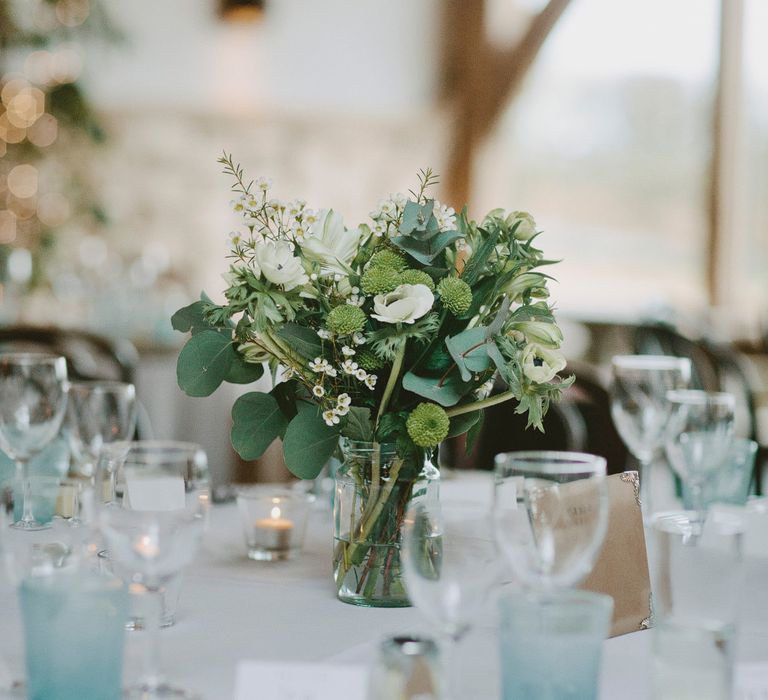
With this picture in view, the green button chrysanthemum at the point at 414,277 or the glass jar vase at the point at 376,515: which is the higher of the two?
the green button chrysanthemum at the point at 414,277

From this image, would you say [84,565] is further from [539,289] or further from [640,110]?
[640,110]

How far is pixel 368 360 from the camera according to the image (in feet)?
3.36

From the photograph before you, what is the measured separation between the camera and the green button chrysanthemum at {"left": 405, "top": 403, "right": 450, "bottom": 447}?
3.28 ft

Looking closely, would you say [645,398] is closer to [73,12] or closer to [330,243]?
[330,243]

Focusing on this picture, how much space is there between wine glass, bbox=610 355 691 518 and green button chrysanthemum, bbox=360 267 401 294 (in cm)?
59

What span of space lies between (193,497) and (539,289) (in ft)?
1.33

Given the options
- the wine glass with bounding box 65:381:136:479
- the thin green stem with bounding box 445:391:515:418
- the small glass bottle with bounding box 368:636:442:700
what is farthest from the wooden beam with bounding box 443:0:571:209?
the small glass bottle with bounding box 368:636:442:700

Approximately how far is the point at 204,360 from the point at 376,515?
0.76 feet

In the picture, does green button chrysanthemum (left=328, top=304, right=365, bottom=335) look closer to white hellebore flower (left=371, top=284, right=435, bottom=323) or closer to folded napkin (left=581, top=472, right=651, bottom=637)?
white hellebore flower (left=371, top=284, right=435, bottom=323)

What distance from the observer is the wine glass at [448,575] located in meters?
0.74

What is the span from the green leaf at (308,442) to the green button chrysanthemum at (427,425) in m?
0.11

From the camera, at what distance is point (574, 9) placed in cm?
670

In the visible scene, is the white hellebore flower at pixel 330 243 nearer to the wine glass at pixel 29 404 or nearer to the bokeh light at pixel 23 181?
the wine glass at pixel 29 404

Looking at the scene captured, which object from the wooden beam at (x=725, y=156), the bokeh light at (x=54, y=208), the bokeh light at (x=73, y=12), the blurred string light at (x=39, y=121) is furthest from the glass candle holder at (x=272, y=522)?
the wooden beam at (x=725, y=156)
